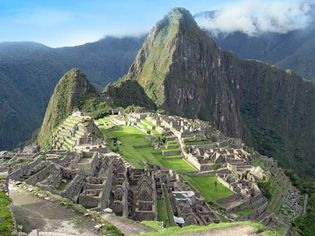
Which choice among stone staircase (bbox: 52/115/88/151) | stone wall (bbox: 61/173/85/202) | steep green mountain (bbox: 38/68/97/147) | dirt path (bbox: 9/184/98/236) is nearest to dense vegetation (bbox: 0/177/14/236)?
dirt path (bbox: 9/184/98/236)

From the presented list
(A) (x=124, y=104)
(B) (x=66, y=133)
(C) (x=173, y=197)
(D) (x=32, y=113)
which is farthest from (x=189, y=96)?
(C) (x=173, y=197)

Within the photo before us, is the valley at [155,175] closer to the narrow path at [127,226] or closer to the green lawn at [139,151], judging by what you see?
the green lawn at [139,151]

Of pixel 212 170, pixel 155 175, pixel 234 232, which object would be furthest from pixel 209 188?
pixel 234 232

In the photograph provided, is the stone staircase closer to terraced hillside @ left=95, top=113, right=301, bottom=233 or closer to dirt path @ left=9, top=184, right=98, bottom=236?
terraced hillside @ left=95, top=113, right=301, bottom=233

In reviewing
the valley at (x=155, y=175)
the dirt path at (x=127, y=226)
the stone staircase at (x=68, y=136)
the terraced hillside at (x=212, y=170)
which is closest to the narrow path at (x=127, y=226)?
the dirt path at (x=127, y=226)

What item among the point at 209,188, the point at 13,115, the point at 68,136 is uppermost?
the point at 68,136

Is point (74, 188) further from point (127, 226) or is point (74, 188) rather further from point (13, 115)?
point (13, 115)
